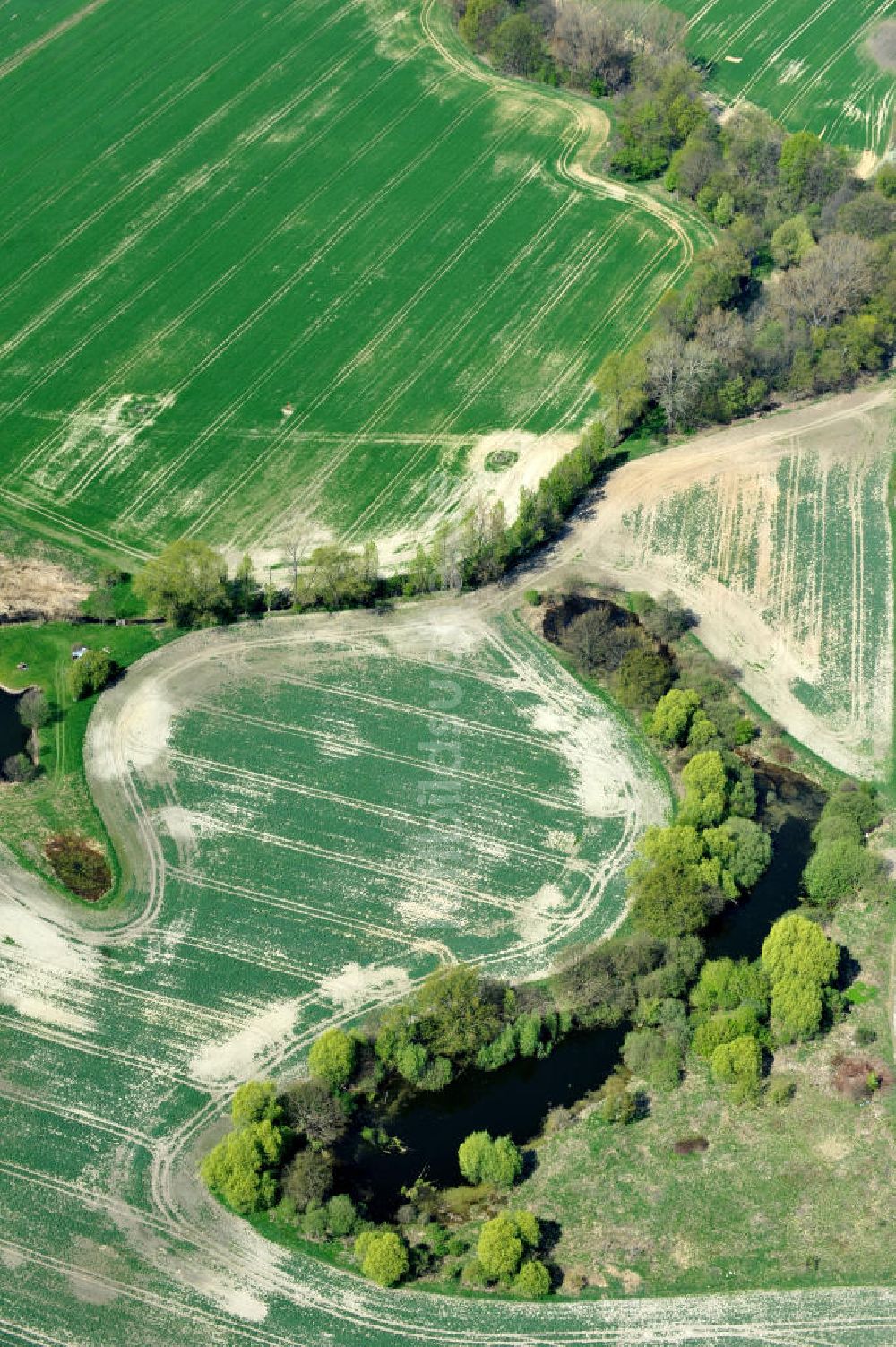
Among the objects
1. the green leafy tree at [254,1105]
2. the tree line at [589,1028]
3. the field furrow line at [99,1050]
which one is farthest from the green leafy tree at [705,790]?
the field furrow line at [99,1050]

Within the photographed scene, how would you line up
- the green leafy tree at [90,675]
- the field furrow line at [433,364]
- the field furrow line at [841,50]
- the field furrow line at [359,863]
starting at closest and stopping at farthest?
the field furrow line at [359,863], the green leafy tree at [90,675], the field furrow line at [433,364], the field furrow line at [841,50]

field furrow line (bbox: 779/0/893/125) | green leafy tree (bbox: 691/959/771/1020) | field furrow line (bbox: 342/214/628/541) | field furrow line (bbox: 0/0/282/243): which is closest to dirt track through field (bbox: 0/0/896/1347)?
field furrow line (bbox: 342/214/628/541)

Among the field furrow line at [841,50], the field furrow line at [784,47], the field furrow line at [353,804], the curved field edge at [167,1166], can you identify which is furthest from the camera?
the field furrow line at [784,47]

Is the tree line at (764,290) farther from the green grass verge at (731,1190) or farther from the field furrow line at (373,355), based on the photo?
the green grass verge at (731,1190)

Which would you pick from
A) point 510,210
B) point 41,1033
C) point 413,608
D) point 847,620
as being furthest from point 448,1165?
point 510,210

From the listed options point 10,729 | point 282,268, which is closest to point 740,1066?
point 10,729

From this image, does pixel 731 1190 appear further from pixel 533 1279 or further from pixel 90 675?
pixel 90 675

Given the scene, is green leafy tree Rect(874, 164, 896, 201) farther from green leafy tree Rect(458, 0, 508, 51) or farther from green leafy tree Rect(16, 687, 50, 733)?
green leafy tree Rect(16, 687, 50, 733)
